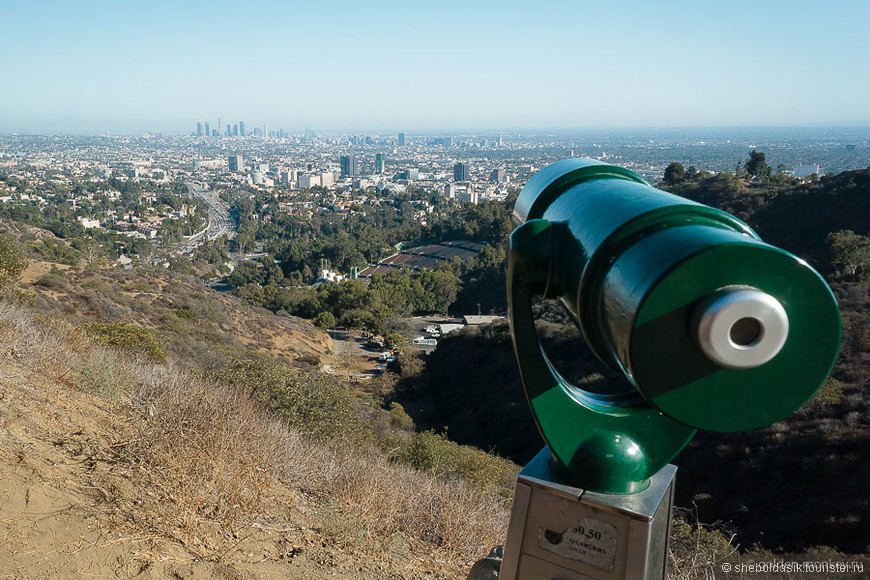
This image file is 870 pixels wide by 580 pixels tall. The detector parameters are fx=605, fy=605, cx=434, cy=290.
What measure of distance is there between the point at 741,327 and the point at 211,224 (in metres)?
76.7

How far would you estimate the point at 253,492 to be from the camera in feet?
9.51

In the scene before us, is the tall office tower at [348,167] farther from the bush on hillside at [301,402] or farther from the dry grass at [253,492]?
the dry grass at [253,492]

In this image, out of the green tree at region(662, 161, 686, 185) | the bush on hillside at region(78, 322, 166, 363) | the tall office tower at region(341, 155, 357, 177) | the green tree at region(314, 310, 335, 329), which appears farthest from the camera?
the tall office tower at region(341, 155, 357, 177)

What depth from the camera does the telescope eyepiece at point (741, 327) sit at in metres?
0.72

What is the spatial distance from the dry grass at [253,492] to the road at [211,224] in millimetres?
54528

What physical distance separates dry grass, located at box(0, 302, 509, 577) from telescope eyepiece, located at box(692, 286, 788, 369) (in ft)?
7.23

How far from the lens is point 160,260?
46.9 meters

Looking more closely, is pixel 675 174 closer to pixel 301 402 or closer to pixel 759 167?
pixel 759 167

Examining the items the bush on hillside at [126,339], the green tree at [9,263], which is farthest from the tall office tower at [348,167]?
the bush on hillside at [126,339]

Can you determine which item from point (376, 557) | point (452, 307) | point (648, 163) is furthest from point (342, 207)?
point (376, 557)

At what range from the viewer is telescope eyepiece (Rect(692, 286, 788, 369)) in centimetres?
72

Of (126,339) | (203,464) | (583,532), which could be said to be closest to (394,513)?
(203,464)

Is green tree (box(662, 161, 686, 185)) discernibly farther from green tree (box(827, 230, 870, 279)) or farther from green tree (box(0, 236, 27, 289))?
green tree (box(0, 236, 27, 289))

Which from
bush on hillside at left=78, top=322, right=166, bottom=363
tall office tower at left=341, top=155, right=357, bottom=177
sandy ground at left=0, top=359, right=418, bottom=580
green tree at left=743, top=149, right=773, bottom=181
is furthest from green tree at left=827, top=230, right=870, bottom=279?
tall office tower at left=341, top=155, right=357, bottom=177
